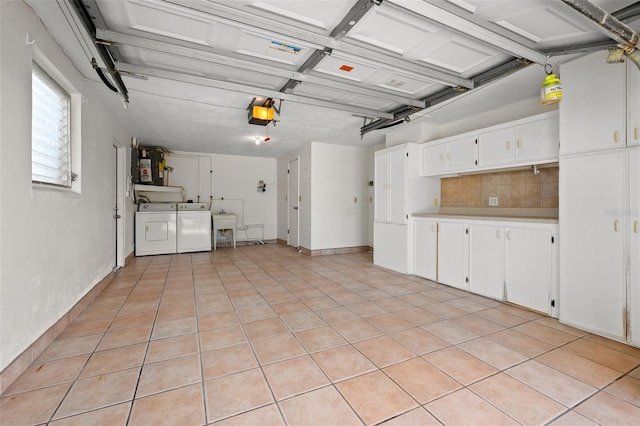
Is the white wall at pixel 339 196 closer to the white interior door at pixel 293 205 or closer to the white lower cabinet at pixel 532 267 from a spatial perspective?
the white interior door at pixel 293 205

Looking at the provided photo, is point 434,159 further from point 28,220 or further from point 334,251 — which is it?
point 28,220

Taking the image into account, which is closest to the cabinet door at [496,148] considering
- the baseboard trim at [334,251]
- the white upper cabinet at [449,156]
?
the white upper cabinet at [449,156]

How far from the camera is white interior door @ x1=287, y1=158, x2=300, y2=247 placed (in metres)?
6.66

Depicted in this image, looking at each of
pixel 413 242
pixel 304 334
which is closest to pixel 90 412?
pixel 304 334

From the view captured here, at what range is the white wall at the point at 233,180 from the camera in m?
7.07

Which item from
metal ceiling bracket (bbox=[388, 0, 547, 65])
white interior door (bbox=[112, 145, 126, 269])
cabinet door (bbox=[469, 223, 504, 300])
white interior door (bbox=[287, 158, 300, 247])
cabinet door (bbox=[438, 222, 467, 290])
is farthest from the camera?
white interior door (bbox=[287, 158, 300, 247])

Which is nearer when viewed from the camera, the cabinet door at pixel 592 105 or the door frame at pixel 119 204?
the cabinet door at pixel 592 105

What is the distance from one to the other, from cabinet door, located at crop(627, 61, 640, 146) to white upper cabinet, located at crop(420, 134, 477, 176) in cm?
143

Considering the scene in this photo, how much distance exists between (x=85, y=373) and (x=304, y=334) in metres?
1.45

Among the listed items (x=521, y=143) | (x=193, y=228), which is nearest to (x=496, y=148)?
(x=521, y=143)

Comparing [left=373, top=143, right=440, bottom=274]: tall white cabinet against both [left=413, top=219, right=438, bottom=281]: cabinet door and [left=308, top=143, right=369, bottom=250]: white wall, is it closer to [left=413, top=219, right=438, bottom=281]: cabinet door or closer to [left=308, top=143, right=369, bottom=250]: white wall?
[left=413, top=219, right=438, bottom=281]: cabinet door

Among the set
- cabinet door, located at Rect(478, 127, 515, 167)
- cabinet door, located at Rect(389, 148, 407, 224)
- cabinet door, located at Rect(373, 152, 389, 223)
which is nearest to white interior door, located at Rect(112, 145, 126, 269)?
cabinet door, located at Rect(373, 152, 389, 223)

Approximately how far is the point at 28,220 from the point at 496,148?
170 inches

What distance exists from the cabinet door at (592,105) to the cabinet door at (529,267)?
0.87m
